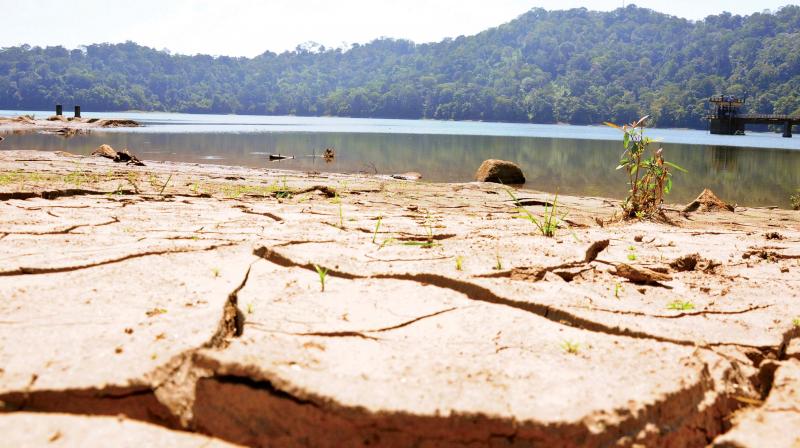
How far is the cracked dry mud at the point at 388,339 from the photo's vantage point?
1613 mm

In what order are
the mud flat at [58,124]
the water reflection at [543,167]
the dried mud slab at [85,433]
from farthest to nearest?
1. the mud flat at [58,124]
2. the water reflection at [543,167]
3. the dried mud slab at [85,433]

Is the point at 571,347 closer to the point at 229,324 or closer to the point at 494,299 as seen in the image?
the point at 494,299

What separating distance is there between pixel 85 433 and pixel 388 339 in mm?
904

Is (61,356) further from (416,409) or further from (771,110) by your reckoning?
(771,110)

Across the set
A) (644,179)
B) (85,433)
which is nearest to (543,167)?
(644,179)

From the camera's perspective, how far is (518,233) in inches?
175

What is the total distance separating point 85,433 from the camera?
5.06 feet

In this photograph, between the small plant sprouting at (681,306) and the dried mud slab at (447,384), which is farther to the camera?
the small plant sprouting at (681,306)

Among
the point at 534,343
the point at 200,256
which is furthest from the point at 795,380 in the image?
the point at 200,256

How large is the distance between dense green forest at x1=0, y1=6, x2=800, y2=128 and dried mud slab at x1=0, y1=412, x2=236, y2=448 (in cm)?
8793

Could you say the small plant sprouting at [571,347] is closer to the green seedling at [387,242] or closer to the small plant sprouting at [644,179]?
the green seedling at [387,242]

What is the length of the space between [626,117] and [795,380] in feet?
307

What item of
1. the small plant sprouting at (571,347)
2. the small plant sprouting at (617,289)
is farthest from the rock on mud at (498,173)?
the small plant sprouting at (571,347)

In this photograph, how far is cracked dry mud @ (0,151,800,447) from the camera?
63.5 inches
